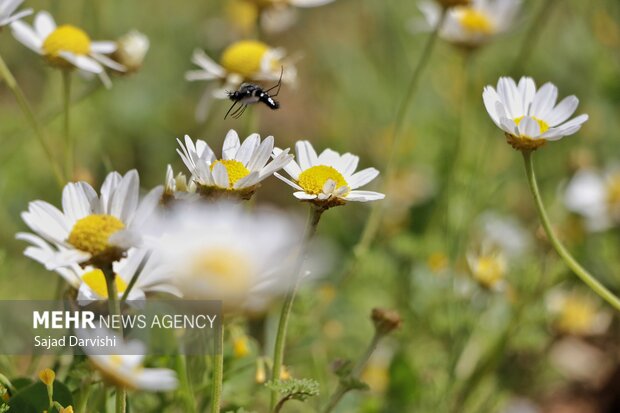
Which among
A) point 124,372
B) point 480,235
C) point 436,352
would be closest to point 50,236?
point 124,372

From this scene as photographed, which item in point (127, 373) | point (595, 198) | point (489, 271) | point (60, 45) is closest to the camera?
point (127, 373)

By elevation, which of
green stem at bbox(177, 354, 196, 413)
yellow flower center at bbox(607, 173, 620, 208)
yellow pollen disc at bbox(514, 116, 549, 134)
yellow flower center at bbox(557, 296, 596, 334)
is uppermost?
yellow pollen disc at bbox(514, 116, 549, 134)

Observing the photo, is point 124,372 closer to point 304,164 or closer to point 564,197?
point 304,164

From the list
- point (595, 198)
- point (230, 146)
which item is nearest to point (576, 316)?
point (595, 198)

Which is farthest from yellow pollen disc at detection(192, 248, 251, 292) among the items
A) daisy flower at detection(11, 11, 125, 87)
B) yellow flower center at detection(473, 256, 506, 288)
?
yellow flower center at detection(473, 256, 506, 288)

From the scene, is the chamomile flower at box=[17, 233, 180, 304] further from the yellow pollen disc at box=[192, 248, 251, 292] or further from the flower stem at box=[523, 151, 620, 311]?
the flower stem at box=[523, 151, 620, 311]

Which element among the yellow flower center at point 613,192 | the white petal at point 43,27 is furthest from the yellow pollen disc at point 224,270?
the yellow flower center at point 613,192

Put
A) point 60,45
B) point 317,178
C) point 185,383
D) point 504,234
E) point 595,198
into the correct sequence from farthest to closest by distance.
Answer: point 595,198
point 504,234
point 60,45
point 185,383
point 317,178

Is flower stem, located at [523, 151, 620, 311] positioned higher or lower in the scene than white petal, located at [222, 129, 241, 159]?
lower

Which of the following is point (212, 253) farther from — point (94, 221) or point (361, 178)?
point (361, 178)
